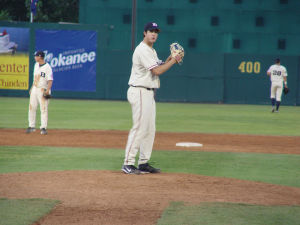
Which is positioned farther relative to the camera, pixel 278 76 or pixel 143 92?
pixel 278 76

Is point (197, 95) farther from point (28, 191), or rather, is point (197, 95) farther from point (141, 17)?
point (28, 191)

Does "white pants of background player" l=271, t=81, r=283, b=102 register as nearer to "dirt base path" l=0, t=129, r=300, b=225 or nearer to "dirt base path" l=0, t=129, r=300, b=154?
"dirt base path" l=0, t=129, r=300, b=154

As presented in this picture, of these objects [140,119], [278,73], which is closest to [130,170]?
[140,119]

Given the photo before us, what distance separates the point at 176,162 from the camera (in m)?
9.61

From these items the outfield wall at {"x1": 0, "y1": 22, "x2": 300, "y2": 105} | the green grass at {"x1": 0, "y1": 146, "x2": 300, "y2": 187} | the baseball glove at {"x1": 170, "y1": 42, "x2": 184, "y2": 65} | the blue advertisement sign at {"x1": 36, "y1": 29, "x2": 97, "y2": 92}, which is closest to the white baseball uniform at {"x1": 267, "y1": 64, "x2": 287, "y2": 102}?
the outfield wall at {"x1": 0, "y1": 22, "x2": 300, "y2": 105}

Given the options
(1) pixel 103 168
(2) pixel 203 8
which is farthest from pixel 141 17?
(1) pixel 103 168

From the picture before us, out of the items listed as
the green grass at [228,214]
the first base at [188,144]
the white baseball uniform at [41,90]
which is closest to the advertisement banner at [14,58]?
the white baseball uniform at [41,90]

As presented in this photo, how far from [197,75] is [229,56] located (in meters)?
1.92

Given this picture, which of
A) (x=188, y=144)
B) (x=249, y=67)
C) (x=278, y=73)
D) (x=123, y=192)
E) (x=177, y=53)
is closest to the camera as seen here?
(x=123, y=192)

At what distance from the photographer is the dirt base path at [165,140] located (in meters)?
11.9

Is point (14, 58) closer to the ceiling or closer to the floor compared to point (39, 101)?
closer to the ceiling

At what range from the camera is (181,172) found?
27.9ft

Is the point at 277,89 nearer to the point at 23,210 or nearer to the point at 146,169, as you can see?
the point at 146,169

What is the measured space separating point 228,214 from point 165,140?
7.61 m
